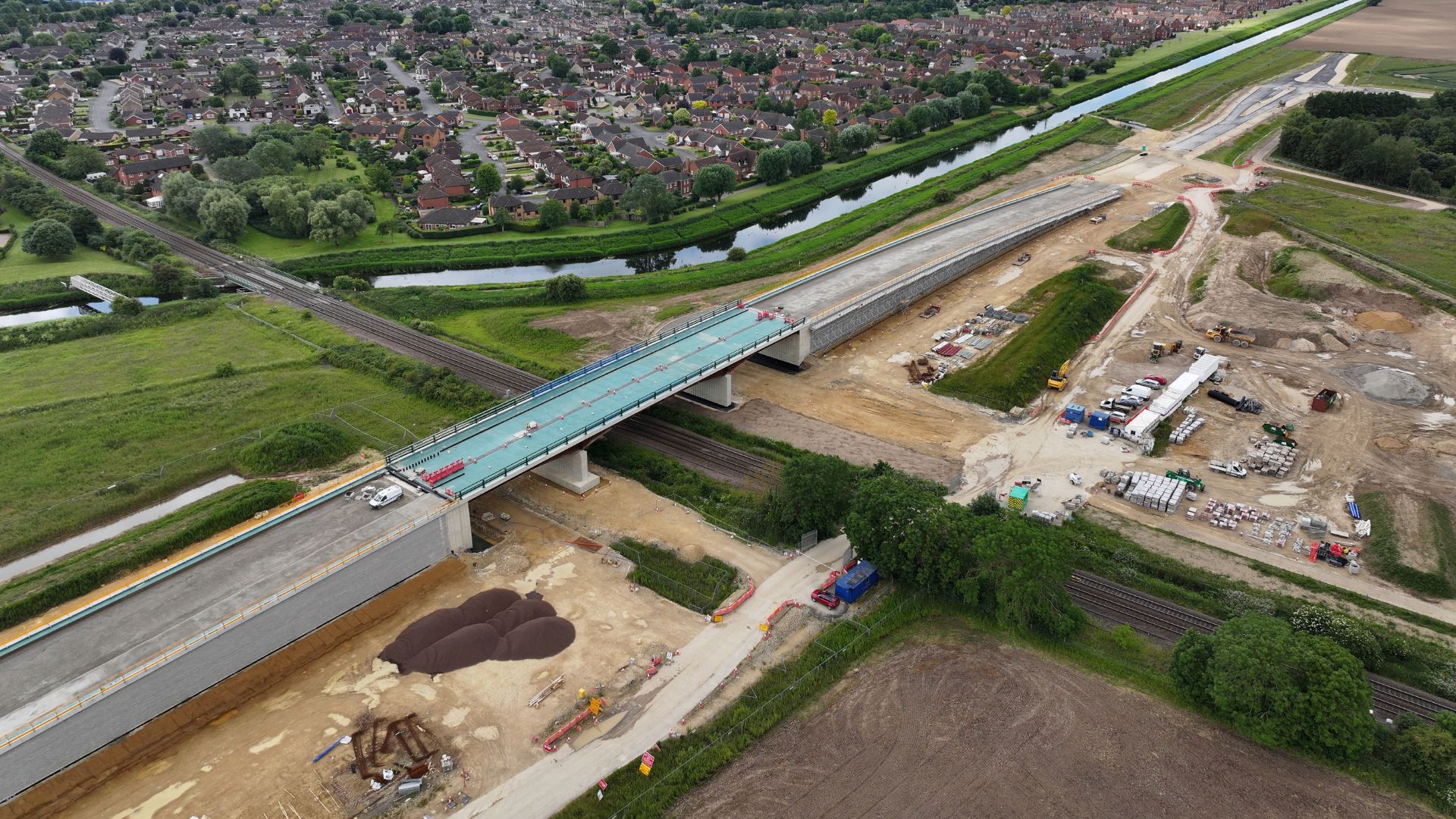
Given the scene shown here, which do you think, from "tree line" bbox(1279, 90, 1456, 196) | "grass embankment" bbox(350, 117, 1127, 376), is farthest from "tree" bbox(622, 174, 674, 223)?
"tree line" bbox(1279, 90, 1456, 196)

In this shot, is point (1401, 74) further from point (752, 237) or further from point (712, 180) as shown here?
point (712, 180)

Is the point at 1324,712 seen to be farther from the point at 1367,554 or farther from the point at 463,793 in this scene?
the point at 463,793

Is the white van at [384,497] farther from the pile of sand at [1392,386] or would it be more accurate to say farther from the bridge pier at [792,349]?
the pile of sand at [1392,386]

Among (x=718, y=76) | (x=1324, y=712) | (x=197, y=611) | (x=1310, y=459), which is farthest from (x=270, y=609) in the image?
(x=718, y=76)

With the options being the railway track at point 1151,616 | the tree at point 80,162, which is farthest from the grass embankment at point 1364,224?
the tree at point 80,162

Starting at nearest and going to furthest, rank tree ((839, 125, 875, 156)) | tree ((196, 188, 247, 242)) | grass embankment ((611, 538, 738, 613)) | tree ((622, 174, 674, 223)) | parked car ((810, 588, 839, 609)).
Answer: parked car ((810, 588, 839, 609))
grass embankment ((611, 538, 738, 613))
tree ((196, 188, 247, 242))
tree ((622, 174, 674, 223))
tree ((839, 125, 875, 156))

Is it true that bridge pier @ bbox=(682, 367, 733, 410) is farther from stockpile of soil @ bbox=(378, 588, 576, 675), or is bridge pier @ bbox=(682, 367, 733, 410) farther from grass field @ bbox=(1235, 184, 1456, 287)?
grass field @ bbox=(1235, 184, 1456, 287)

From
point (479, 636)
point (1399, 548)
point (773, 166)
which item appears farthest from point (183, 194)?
point (1399, 548)
